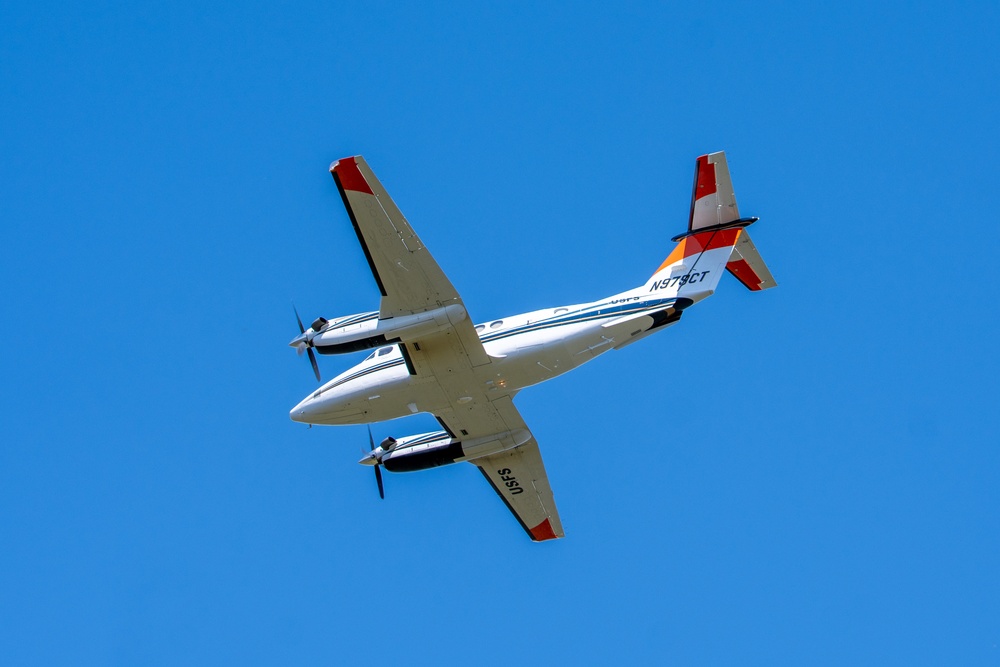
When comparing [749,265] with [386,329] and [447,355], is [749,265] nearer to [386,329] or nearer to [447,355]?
[447,355]

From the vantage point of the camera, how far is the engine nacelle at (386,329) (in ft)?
87.1

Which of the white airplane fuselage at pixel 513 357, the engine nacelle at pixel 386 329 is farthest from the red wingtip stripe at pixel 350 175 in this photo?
the white airplane fuselage at pixel 513 357

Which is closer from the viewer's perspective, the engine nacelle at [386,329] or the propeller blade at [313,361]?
the engine nacelle at [386,329]

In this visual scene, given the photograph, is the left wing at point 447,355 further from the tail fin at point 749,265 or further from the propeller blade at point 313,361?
the tail fin at point 749,265

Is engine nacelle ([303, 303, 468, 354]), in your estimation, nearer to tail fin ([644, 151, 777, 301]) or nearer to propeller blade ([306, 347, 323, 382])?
propeller blade ([306, 347, 323, 382])

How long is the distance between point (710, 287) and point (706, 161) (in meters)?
3.48

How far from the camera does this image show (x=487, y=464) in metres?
33.2

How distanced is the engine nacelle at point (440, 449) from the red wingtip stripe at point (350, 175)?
34.3ft

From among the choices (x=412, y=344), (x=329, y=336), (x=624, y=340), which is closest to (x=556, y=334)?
(x=624, y=340)

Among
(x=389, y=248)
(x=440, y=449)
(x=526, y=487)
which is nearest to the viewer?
(x=389, y=248)

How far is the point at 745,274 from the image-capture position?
92.9ft

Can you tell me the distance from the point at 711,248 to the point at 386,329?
941 cm

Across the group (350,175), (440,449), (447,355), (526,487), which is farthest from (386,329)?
(526,487)

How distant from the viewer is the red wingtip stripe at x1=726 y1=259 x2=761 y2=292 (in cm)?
2819
